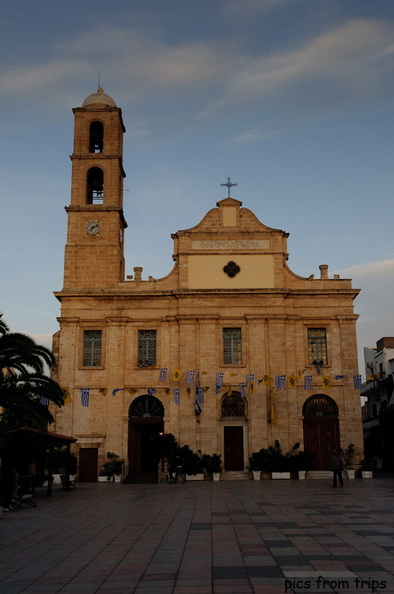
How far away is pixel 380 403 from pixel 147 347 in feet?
88.0

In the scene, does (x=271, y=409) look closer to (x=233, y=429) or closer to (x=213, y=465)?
(x=233, y=429)

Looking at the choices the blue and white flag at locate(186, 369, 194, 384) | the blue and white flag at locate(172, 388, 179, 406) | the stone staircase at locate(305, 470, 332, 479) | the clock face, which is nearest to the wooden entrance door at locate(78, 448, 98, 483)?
the blue and white flag at locate(172, 388, 179, 406)

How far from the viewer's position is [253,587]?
8664 mm

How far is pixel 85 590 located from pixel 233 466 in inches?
987

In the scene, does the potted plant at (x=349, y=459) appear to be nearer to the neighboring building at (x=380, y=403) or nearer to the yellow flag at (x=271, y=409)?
the yellow flag at (x=271, y=409)

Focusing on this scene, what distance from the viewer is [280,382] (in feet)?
109

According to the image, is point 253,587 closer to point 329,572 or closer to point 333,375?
point 329,572

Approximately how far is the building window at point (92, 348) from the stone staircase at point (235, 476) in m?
8.65

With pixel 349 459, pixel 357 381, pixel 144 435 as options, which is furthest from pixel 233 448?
pixel 357 381

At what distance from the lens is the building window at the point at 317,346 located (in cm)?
3456

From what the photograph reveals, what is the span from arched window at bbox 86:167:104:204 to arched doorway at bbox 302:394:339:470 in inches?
656

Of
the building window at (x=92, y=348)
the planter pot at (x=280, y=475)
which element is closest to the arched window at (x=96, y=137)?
the building window at (x=92, y=348)

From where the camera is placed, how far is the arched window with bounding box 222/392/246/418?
111 feet

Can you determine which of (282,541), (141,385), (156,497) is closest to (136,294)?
(141,385)
